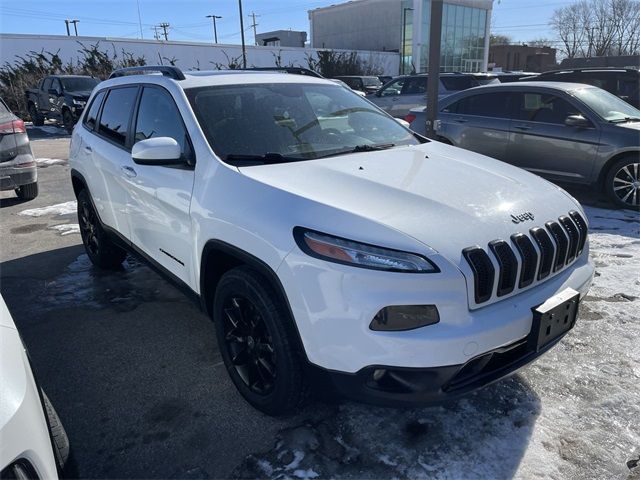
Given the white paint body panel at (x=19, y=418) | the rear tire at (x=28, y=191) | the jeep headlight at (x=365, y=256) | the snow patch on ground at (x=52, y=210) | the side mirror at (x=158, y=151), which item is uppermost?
the side mirror at (x=158, y=151)

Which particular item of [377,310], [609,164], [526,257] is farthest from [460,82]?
[377,310]

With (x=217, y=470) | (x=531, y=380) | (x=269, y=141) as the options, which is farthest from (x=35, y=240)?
(x=531, y=380)

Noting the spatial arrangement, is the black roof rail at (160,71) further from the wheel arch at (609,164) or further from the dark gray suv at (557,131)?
the wheel arch at (609,164)

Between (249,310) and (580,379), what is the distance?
6.44 ft

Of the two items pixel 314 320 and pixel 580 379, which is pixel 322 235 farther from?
pixel 580 379

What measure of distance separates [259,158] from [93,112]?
8.40 feet

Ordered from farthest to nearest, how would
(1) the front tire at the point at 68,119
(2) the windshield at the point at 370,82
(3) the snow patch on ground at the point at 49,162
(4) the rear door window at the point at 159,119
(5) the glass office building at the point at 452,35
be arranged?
(5) the glass office building at the point at 452,35
(2) the windshield at the point at 370,82
(1) the front tire at the point at 68,119
(3) the snow patch on ground at the point at 49,162
(4) the rear door window at the point at 159,119

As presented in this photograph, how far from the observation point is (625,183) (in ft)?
21.0

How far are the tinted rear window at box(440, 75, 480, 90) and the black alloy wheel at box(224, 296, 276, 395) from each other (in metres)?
10.9

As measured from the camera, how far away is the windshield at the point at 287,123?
2.94 metres

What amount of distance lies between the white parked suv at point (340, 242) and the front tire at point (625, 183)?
13.5 feet

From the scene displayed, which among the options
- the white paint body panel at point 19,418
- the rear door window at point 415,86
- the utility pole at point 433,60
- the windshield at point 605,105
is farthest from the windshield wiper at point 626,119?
the white paint body panel at point 19,418

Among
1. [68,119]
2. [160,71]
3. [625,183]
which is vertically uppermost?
[160,71]

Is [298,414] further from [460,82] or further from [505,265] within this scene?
[460,82]
